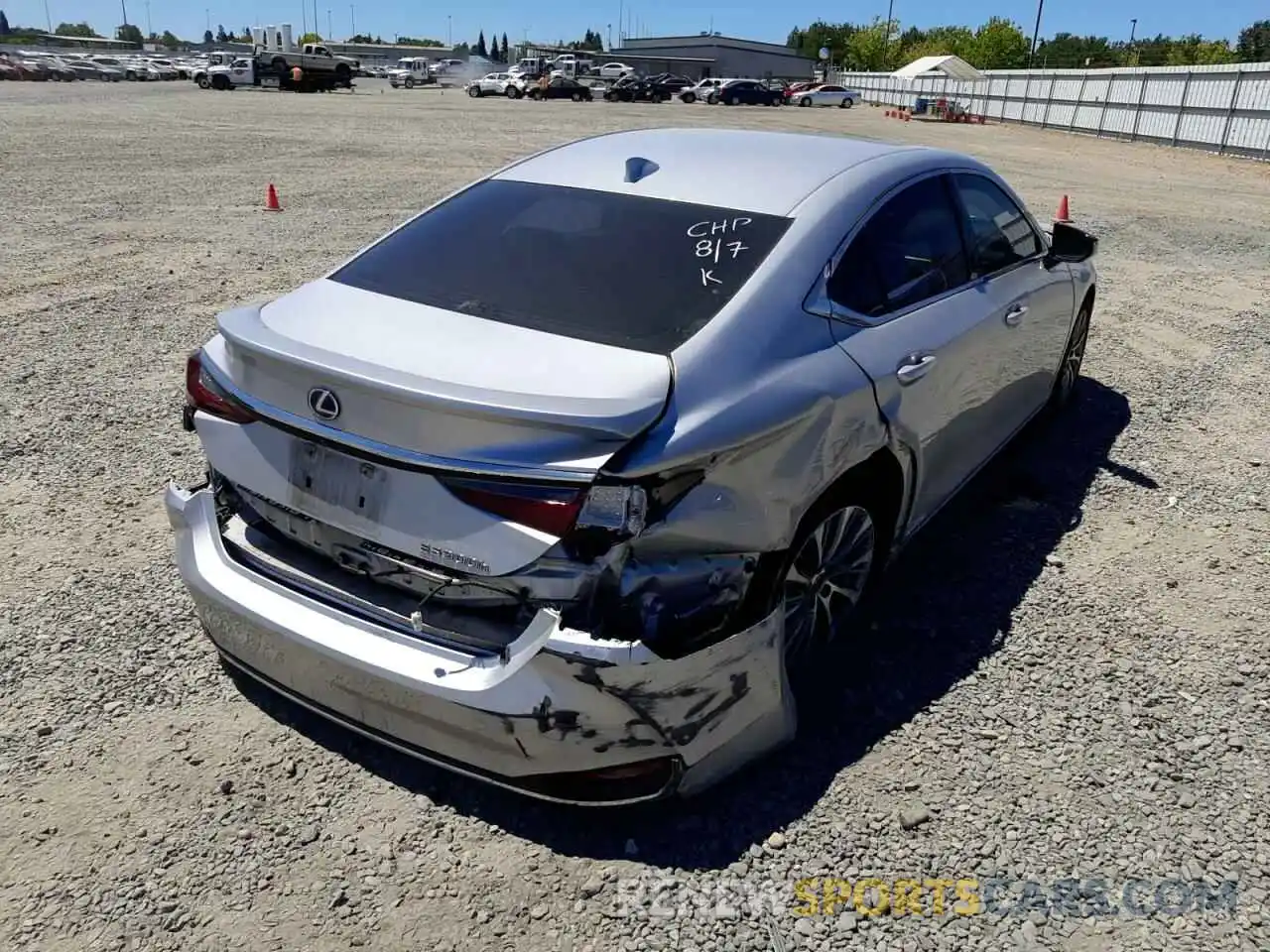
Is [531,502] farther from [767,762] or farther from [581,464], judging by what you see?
[767,762]

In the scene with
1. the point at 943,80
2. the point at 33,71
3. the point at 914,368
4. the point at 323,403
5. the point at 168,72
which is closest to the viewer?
the point at 323,403

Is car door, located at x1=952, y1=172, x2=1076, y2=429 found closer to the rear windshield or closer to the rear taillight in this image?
the rear windshield

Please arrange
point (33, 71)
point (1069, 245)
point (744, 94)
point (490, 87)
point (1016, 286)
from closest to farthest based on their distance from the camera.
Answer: point (1016, 286) → point (1069, 245) → point (490, 87) → point (744, 94) → point (33, 71)

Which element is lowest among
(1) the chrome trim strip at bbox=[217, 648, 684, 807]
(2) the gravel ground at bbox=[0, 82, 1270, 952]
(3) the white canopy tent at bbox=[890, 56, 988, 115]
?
(2) the gravel ground at bbox=[0, 82, 1270, 952]

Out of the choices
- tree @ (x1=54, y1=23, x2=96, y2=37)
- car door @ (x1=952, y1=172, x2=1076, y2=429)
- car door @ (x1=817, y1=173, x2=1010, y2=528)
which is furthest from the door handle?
tree @ (x1=54, y1=23, x2=96, y2=37)

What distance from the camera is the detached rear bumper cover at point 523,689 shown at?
7.68 ft

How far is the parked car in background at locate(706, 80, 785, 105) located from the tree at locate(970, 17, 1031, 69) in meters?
46.2

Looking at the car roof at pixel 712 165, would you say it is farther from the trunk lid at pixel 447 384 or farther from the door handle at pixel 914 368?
the trunk lid at pixel 447 384

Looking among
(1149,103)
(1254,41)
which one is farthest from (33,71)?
(1254,41)

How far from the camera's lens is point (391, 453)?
7.88 ft

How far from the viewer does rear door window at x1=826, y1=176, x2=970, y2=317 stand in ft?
10.6

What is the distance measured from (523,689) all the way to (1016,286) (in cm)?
310

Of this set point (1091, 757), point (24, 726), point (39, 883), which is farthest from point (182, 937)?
point (1091, 757)

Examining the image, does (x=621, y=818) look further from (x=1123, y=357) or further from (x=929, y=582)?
(x=1123, y=357)
